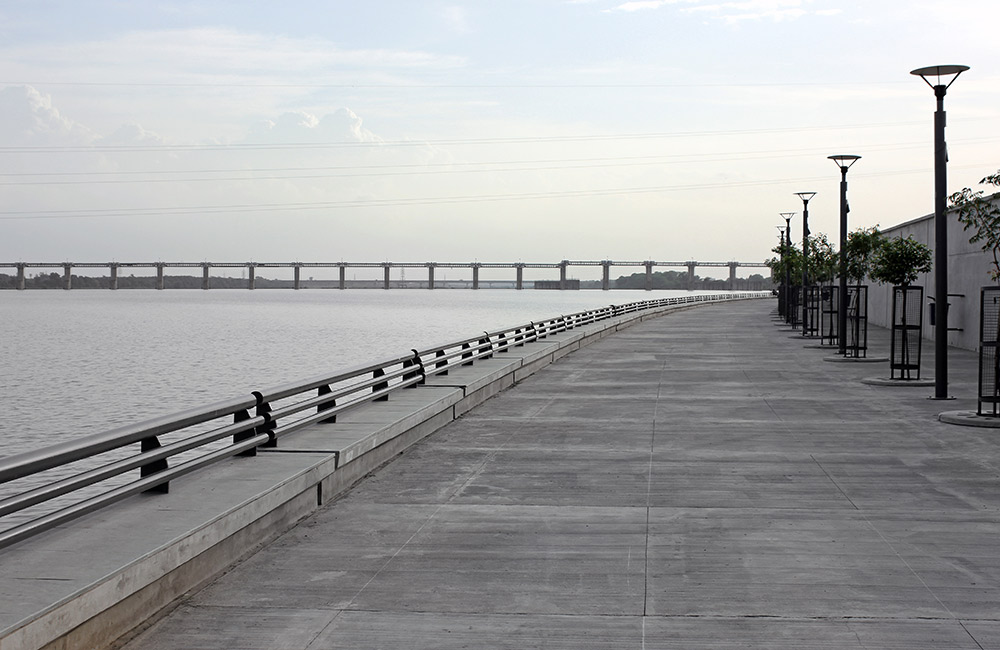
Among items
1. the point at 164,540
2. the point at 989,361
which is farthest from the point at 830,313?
the point at 164,540

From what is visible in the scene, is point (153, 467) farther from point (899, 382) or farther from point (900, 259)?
point (900, 259)

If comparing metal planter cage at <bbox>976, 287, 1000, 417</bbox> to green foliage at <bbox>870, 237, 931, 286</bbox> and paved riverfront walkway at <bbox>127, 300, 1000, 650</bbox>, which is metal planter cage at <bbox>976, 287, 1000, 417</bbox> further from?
green foliage at <bbox>870, 237, 931, 286</bbox>

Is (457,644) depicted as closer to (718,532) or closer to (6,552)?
(6,552)

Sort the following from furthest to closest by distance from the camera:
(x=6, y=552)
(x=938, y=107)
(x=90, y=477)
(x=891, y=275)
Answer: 1. (x=891, y=275)
2. (x=938, y=107)
3. (x=90, y=477)
4. (x=6, y=552)

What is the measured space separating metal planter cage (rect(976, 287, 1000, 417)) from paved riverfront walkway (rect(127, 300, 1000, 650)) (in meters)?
1.35

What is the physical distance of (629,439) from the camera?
1435 cm

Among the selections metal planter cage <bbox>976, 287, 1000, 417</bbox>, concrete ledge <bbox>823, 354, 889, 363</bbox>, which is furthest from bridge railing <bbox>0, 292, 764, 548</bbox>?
concrete ledge <bbox>823, 354, 889, 363</bbox>

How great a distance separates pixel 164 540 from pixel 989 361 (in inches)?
1135

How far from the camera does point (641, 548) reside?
8203mm

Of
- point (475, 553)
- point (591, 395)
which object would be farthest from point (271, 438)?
point (591, 395)

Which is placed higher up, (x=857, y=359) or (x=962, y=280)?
(x=962, y=280)

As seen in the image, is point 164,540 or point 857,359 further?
point 857,359

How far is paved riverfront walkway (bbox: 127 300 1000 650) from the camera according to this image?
626cm

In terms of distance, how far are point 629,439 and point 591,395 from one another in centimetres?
612
